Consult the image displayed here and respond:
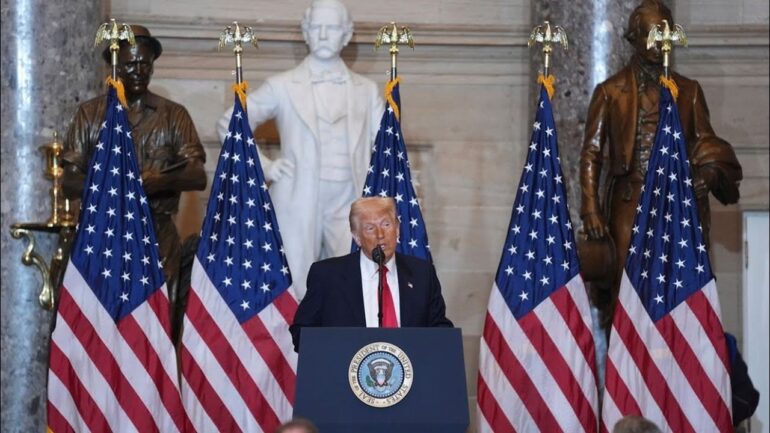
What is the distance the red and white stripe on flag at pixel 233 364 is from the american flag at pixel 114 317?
0.43ft

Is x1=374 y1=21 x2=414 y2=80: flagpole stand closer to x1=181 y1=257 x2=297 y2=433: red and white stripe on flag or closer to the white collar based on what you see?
x1=181 y1=257 x2=297 y2=433: red and white stripe on flag

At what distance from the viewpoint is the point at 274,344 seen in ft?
30.7

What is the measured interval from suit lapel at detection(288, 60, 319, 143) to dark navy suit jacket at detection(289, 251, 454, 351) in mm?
2594

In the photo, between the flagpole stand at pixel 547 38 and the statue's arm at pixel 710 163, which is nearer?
the flagpole stand at pixel 547 38

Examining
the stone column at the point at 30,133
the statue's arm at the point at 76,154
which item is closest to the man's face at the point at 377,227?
the statue's arm at the point at 76,154

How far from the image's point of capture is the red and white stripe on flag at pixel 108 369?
9.09m

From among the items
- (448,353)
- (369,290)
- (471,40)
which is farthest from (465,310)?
(448,353)

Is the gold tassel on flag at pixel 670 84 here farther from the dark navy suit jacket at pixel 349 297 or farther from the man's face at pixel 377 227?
the man's face at pixel 377 227

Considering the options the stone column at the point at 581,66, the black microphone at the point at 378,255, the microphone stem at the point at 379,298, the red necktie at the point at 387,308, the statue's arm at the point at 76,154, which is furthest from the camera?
the stone column at the point at 581,66

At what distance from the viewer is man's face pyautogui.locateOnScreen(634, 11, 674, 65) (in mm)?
9930

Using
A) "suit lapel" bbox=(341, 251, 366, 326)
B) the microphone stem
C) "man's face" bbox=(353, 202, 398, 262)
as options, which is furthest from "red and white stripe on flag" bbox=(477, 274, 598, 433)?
the microphone stem

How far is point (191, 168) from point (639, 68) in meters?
2.72

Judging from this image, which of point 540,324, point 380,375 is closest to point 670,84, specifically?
point 540,324

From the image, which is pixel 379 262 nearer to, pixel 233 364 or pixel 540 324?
pixel 233 364
